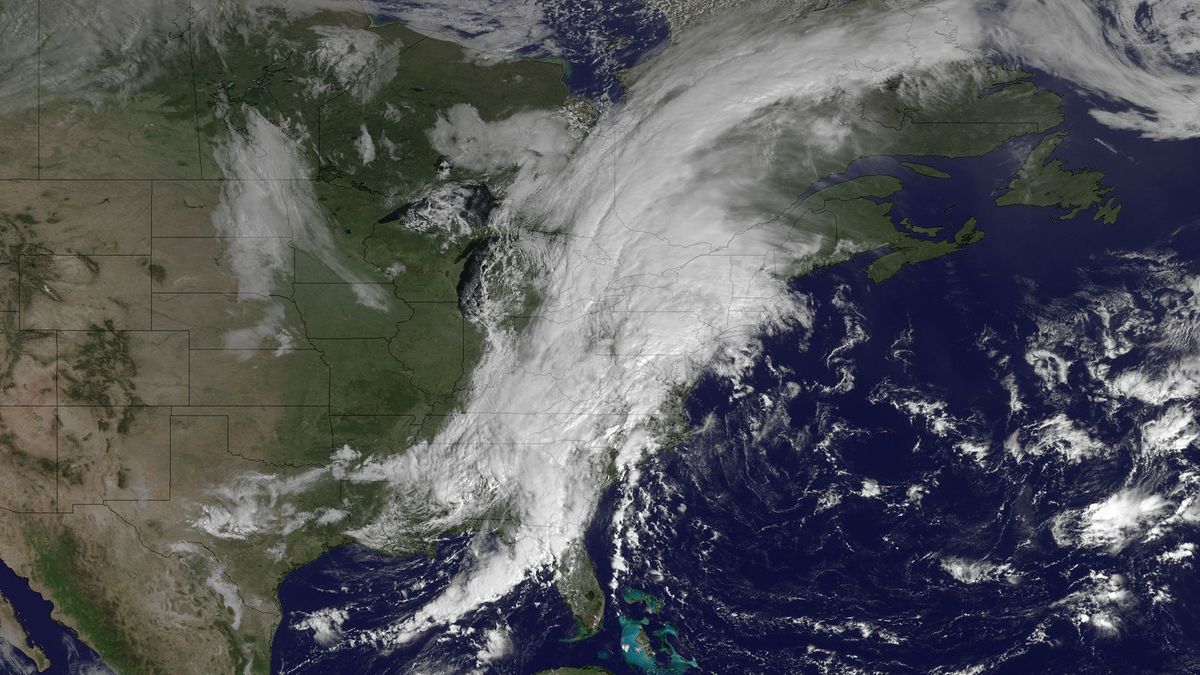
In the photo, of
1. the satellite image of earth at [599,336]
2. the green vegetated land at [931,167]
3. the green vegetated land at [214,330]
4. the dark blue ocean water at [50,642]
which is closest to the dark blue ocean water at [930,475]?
the satellite image of earth at [599,336]

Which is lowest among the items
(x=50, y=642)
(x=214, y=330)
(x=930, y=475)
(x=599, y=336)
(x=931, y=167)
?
(x=930, y=475)

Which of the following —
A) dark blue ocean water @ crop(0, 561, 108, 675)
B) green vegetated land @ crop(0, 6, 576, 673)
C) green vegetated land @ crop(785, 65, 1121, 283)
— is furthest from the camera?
dark blue ocean water @ crop(0, 561, 108, 675)

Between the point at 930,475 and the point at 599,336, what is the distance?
5.90 meters

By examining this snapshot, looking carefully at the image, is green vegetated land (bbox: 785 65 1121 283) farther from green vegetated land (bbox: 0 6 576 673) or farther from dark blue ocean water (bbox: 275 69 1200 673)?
green vegetated land (bbox: 0 6 576 673)

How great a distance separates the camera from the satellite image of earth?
37.9 ft

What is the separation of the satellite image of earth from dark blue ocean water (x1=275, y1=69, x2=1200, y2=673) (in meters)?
0.06

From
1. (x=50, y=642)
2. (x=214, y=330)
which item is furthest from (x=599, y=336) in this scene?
(x=50, y=642)

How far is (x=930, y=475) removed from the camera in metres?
11.6

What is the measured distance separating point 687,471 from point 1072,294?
22.5 ft

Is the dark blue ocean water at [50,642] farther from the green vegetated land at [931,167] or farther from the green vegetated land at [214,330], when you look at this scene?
the green vegetated land at [931,167]

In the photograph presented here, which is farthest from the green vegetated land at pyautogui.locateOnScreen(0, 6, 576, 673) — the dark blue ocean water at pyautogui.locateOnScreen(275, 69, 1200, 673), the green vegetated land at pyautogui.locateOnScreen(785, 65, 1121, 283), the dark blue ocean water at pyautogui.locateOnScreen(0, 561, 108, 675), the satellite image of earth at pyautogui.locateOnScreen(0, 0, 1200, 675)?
the green vegetated land at pyautogui.locateOnScreen(785, 65, 1121, 283)

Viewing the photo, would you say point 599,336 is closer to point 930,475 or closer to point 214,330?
point 930,475

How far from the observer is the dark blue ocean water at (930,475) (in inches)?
452

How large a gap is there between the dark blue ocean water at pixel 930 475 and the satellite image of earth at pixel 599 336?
6 cm
